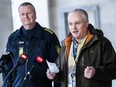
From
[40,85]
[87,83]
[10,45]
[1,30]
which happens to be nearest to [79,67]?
[87,83]

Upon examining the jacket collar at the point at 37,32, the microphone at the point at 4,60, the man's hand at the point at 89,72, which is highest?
the jacket collar at the point at 37,32

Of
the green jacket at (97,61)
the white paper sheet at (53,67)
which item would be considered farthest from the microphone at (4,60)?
the green jacket at (97,61)

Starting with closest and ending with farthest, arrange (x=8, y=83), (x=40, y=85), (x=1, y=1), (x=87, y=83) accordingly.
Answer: (x=8, y=83) < (x=87, y=83) < (x=40, y=85) < (x=1, y=1)

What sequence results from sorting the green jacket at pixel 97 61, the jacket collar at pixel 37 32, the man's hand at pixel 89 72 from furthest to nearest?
the jacket collar at pixel 37 32
the green jacket at pixel 97 61
the man's hand at pixel 89 72

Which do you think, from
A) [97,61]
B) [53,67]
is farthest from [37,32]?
[97,61]

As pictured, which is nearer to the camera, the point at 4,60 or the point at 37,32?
the point at 4,60

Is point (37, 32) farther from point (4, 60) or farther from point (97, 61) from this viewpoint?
point (97, 61)

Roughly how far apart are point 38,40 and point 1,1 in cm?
143

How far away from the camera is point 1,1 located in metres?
3.79

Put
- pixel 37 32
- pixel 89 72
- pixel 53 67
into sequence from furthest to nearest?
pixel 37 32 < pixel 53 67 < pixel 89 72

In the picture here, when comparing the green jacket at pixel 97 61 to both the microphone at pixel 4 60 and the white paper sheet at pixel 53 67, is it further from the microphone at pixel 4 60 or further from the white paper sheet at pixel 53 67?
the microphone at pixel 4 60

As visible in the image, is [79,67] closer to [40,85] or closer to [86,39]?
[86,39]

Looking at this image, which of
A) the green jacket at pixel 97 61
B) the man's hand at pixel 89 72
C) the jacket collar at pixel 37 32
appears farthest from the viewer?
the jacket collar at pixel 37 32

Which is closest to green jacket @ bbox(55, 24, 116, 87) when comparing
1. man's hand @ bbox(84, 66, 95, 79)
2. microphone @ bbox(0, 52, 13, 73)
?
man's hand @ bbox(84, 66, 95, 79)
